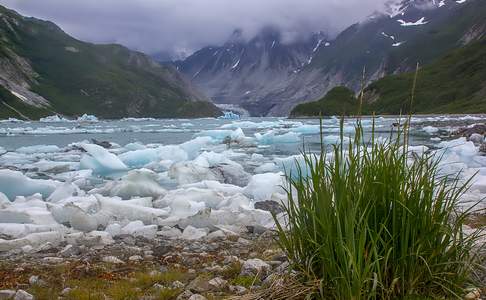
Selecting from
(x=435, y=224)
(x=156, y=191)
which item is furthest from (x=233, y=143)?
(x=435, y=224)

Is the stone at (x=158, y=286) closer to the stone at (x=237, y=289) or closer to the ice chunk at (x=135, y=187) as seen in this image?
the stone at (x=237, y=289)

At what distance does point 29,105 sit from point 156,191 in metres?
169

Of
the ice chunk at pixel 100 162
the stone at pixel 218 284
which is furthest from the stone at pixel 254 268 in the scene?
the ice chunk at pixel 100 162

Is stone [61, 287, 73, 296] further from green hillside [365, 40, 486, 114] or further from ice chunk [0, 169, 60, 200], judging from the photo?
green hillside [365, 40, 486, 114]

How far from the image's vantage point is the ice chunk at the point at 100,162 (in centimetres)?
1830

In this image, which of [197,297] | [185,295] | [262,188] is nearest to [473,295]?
[197,297]

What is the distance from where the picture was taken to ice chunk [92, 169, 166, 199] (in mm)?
12047

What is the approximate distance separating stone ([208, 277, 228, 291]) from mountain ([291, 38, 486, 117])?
10115cm

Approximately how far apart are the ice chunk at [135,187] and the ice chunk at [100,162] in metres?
5.90

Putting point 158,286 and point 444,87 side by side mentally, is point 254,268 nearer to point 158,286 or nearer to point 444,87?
point 158,286

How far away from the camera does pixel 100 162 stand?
18.4 m

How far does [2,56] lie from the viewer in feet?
584

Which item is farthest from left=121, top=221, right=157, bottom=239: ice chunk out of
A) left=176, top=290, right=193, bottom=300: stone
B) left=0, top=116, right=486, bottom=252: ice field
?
left=176, top=290, right=193, bottom=300: stone

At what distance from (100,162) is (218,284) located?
15070mm
